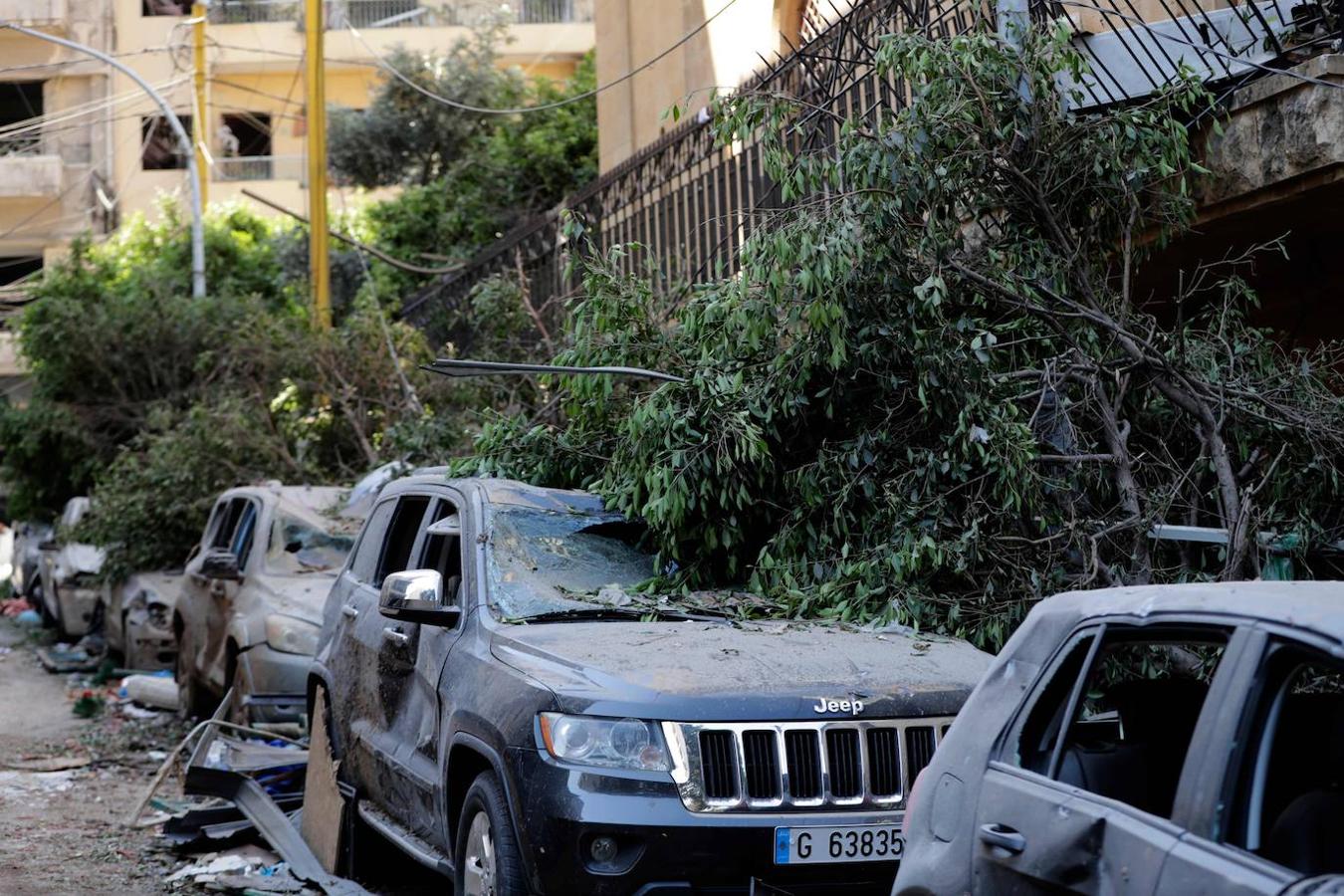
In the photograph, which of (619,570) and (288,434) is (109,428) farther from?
(619,570)

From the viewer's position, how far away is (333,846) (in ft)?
22.9

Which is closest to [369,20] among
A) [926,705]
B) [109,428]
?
[109,428]

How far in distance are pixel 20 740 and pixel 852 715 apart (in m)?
8.50

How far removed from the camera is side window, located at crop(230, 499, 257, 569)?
11250mm

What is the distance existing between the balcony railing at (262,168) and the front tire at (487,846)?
34.0 m

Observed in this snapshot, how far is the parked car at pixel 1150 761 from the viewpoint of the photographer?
9.71ft

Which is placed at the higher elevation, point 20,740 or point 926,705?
point 926,705

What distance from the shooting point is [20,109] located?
36.9m

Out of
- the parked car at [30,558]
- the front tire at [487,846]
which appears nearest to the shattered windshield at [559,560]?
the front tire at [487,846]

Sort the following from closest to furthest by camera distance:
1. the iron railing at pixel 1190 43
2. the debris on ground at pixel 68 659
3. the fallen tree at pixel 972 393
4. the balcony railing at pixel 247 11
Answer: the fallen tree at pixel 972 393, the iron railing at pixel 1190 43, the debris on ground at pixel 68 659, the balcony railing at pixel 247 11

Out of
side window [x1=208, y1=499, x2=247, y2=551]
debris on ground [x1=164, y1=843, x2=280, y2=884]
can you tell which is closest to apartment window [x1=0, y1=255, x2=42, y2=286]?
side window [x1=208, y1=499, x2=247, y2=551]

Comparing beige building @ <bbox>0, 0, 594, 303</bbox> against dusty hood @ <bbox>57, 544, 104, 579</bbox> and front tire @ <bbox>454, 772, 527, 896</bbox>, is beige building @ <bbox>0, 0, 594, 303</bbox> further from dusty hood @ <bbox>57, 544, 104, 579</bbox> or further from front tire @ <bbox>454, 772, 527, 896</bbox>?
front tire @ <bbox>454, 772, 527, 896</bbox>

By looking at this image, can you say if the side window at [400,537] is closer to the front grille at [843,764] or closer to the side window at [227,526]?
the front grille at [843,764]

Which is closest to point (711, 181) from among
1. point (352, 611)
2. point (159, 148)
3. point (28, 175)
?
point (352, 611)
